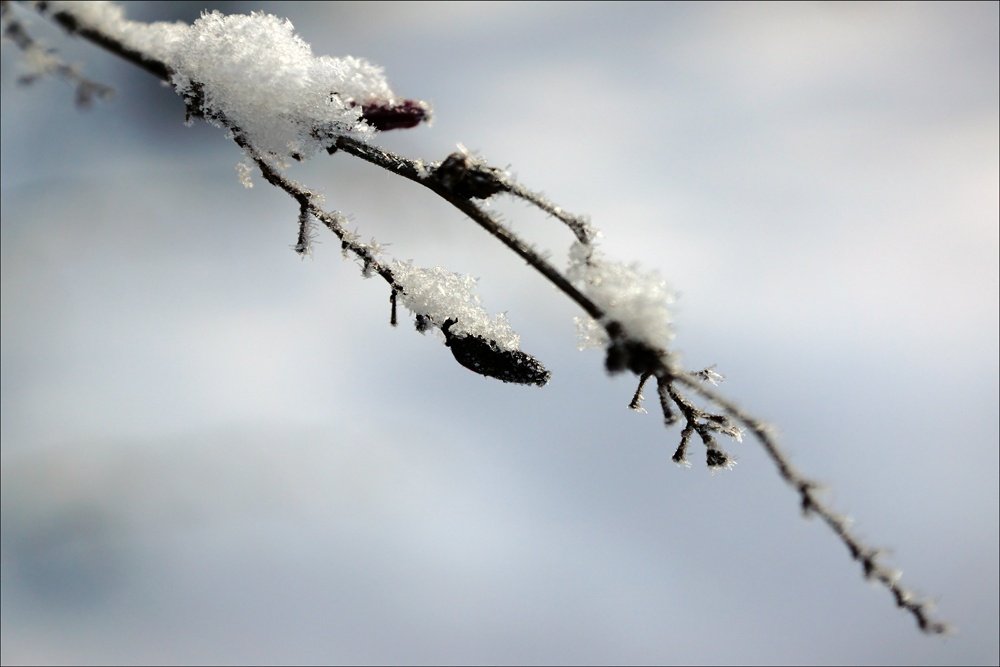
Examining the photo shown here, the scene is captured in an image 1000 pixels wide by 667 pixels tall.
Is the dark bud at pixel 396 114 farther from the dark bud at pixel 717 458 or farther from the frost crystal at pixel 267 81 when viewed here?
the dark bud at pixel 717 458

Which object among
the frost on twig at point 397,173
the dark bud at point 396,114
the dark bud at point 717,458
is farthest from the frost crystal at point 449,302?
the dark bud at point 717,458

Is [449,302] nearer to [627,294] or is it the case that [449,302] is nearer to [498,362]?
[498,362]

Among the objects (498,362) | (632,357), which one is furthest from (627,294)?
(498,362)

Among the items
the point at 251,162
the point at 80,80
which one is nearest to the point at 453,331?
Result: the point at 251,162

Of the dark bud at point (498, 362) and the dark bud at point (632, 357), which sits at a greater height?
the dark bud at point (498, 362)

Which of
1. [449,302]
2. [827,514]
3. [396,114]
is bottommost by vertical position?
[827,514]
